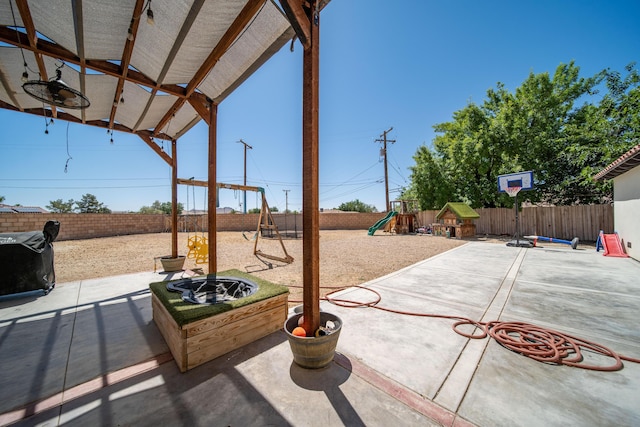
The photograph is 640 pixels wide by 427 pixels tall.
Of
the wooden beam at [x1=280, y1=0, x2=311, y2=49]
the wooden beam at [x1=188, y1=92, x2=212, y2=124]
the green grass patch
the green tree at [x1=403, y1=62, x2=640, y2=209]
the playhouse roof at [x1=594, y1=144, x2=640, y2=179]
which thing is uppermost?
the green tree at [x1=403, y1=62, x2=640, y2=209]

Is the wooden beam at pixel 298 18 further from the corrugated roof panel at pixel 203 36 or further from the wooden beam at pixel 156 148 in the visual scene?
the wooden beam at pixel 156 148

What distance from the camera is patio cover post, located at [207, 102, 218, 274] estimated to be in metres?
4.01

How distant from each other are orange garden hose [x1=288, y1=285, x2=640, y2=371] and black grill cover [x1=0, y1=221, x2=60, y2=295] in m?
6.36

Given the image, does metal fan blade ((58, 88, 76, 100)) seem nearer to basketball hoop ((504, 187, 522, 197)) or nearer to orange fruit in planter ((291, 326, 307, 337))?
orange fruit in planter ((291, 326, 307, 337))

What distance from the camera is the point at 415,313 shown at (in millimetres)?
3113

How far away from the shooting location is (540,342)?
2369 millimetres

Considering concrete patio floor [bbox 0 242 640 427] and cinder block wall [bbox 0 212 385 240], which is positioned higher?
cinder block wall [bbox 0 212 385 240]

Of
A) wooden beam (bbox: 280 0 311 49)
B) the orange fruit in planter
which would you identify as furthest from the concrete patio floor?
wooden beam (bbox: 280 0 311 49)

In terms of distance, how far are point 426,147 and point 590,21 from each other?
30.9ft

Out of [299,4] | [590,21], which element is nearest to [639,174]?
[590,21]

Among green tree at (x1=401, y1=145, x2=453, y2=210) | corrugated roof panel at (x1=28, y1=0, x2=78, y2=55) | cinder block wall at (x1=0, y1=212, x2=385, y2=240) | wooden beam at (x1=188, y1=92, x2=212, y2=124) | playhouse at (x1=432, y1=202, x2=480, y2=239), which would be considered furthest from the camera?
green tree at (x1=401, y1=145, x2=453, y2=210)

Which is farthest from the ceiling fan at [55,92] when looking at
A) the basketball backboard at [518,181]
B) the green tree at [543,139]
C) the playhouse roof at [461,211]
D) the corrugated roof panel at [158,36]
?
the green tree at [543,139]

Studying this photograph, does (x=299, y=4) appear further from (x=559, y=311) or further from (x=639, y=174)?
(x=639, y=174)

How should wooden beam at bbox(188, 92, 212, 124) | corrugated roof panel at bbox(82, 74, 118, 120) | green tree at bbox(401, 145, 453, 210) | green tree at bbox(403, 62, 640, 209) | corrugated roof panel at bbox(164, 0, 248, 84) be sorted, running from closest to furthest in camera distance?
corrugated roof panel at bbox(164, 0, 248, 84), corrugated roof panel at bbox(82, 74, 118, 120), wooden beam at bbox(188, 92, 212, 124), green tree at bbox(403, 62, 640, 209), green tree at bbox(401, 145, 453, 210)
